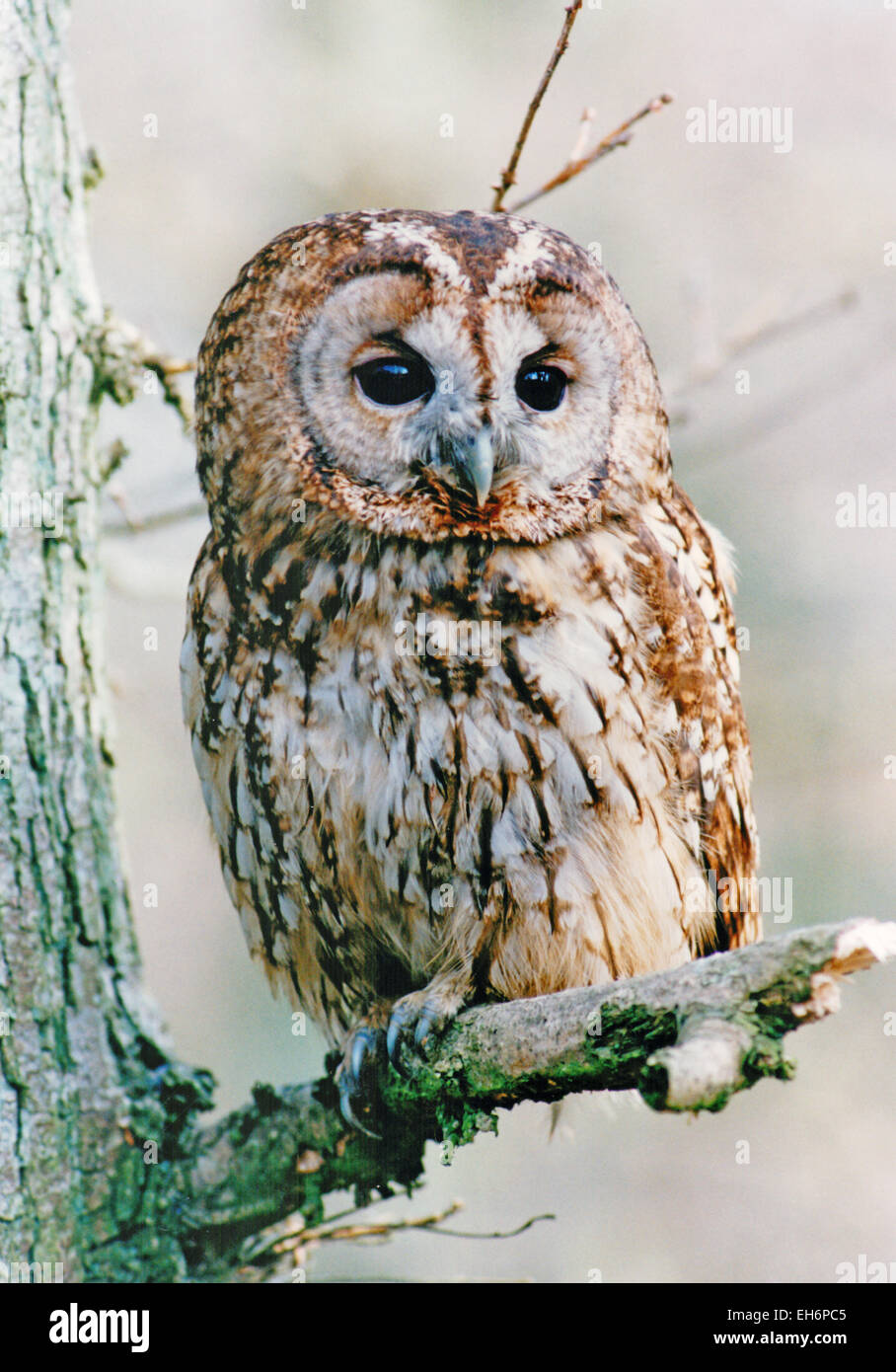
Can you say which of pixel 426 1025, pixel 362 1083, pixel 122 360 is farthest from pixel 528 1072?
pixel 122 360

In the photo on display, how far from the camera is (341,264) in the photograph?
185 centimetres

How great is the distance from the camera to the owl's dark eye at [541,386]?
1.84 meters

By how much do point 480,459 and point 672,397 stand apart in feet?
3.64

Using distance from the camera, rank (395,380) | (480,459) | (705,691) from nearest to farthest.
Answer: (480,459)
(395,380)
(705,691)

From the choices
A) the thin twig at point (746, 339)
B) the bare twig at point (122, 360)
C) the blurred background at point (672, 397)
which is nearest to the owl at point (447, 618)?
the bare twig at point (122, 360)

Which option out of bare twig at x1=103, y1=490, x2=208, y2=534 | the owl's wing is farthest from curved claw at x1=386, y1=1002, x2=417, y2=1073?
bare twig at x1=103, y1=490, x2=208, y2=534

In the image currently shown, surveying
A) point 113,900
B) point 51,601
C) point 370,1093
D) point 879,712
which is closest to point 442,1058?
point 370,1093

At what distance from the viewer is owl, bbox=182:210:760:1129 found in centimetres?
181

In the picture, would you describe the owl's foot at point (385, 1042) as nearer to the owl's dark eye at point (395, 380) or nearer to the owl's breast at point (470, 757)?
the owl's breast at point (470, 757)

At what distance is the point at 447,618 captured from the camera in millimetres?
1903

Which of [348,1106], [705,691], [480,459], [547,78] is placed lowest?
[348,1106]

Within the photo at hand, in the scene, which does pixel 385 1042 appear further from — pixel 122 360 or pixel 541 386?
pixel 122 360

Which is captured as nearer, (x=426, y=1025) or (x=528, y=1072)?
(x=528, y=1072)

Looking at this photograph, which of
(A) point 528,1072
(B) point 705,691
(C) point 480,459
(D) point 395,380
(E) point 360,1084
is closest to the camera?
(A) point 528,1072
